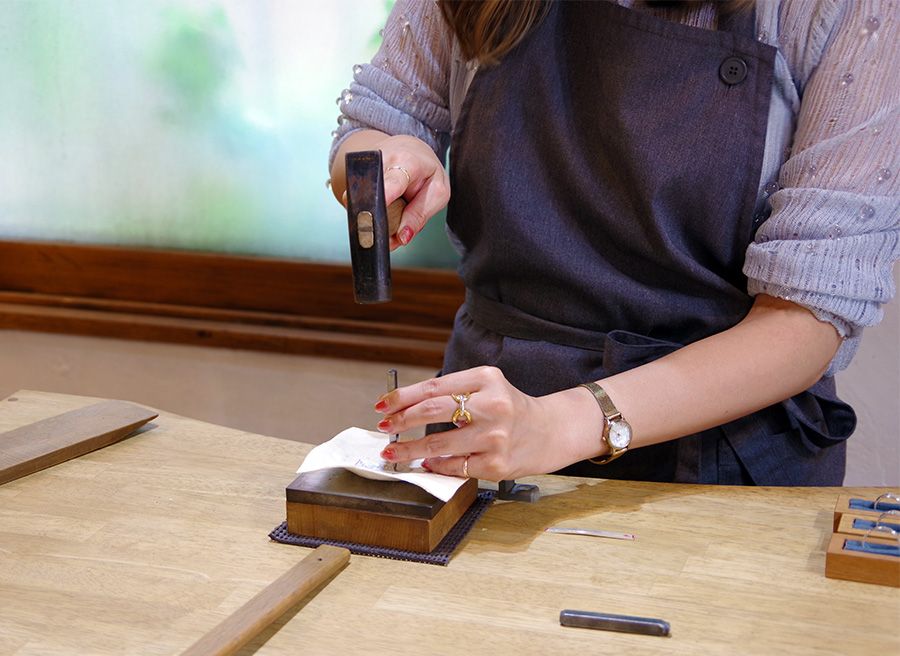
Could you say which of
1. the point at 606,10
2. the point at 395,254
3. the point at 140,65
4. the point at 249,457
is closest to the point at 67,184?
the point at 140,65

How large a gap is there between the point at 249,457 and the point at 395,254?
3.94 feet

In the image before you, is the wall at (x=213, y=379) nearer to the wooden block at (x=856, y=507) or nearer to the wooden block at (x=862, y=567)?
the wooden block at (x=856, y=507)

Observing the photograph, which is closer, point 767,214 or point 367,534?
point 367,534

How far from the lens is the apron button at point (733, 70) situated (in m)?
1.31

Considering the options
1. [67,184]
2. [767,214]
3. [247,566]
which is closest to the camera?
[247,566]

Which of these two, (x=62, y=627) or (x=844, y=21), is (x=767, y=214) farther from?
(x=62, y=627)

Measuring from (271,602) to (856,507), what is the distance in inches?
25.4

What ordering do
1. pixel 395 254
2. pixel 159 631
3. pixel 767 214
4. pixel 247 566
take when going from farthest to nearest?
1. pixel 395 254
2. pixel 767 214
3. pixel 247 566
4. pixel 159 631

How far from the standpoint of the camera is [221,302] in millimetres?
2633

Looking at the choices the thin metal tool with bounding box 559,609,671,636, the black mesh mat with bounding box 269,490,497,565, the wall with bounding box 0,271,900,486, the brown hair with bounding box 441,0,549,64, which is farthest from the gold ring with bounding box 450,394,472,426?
the wall with bounding box 0,271,900,486

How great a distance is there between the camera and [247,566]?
107cm

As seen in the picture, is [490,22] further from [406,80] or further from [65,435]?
[65,435]

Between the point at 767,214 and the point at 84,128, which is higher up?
the point at 84,128

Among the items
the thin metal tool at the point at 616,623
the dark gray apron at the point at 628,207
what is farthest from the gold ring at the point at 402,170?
the thin metal tool at the point at 616,623
